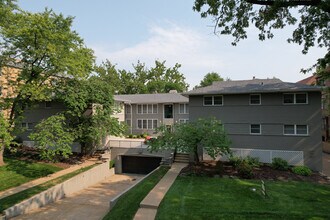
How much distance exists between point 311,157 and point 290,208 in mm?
9316

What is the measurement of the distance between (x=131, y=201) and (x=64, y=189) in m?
7.43

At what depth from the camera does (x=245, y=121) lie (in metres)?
19.0

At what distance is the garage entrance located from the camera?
25234mm

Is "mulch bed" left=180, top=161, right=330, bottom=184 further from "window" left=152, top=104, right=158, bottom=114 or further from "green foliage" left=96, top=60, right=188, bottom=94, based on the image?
"green foliage" left=96, top=60, right=188, bottom=94

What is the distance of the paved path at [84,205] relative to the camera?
13.2 m

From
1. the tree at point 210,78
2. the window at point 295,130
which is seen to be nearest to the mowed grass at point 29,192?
the window at point 295,130

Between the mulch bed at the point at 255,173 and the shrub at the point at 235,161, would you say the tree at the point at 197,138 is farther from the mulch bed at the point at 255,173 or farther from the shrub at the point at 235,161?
the shrub at the point at 235,161

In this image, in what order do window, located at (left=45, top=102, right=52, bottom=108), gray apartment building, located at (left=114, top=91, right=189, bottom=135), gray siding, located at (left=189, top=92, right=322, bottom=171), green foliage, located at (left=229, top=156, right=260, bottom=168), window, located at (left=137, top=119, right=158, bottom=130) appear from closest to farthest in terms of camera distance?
green foliage, located at (left=229, top=156, right=260, bottom=168) < gray siding, located at (left=189, top=92, right=322, bottom=171) < window, located at (left=45, top=102, right=52, bottom=108) < gray apartment building, located at (left=114, top=91, right=189, bottom=135) < window, located at (left=137, top=119, right=158, bottom=130)

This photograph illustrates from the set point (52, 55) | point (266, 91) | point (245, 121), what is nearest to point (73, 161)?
point (52, 55)

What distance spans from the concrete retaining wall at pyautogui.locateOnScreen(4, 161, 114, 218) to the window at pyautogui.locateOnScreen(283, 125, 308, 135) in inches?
617

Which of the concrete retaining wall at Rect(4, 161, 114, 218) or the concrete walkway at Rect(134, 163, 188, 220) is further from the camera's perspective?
the concrete retaining wall at Rect(4, 161, 114, 218)

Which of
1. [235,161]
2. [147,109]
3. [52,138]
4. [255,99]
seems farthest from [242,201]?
[147,109]

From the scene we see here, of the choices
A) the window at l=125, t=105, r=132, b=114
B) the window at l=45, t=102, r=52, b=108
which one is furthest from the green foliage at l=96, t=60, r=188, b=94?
the window at l=45, t=102, r=52, b=108

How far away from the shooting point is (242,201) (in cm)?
1066
